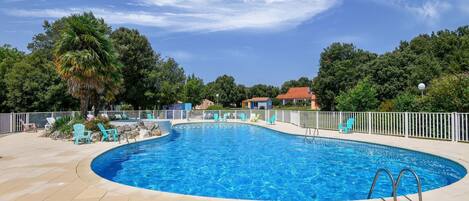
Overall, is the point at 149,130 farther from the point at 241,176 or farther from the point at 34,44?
the point at 34,44

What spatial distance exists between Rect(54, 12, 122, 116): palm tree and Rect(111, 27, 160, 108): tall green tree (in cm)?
1311

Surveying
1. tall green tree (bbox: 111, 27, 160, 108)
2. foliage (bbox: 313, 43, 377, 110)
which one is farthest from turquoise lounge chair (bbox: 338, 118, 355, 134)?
tall green tree (bbox: 111, 27, 160, 108)

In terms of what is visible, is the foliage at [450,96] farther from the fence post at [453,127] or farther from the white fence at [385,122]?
the fence post at [453,127]

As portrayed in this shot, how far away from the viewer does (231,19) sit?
1867 centimetres

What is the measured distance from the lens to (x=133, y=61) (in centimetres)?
2950

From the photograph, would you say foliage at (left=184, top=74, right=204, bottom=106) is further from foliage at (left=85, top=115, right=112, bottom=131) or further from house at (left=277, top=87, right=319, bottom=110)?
foliage at (left=85, top=115, right=112, bottom=131)

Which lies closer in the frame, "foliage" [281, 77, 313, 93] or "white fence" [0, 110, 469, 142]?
"white fence" [0, 110, 469, 142]

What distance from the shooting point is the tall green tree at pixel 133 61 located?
28.9m

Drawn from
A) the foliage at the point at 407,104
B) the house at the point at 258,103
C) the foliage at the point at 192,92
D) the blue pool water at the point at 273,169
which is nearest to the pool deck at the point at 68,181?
the blue pool water at the point at 273,169

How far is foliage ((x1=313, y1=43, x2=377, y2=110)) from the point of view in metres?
33.7

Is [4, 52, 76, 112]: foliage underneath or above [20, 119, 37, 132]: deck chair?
above

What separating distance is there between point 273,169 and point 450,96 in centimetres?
797

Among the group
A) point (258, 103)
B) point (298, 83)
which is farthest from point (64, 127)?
point (298, 83)

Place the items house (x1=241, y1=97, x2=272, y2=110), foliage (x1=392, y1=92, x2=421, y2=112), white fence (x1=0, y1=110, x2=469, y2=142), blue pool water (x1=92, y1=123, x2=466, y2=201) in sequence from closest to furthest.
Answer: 1. blue pool water (x1=92, y1=123, x2=466, y2=201)
2. white fence (x1=0, y1=110, x2=469, y2=142)
3. foliage (x1=392, y1=92, x2=421, y2=112)
4. house (x1=241, y1=97, x2=272, y2=110)
